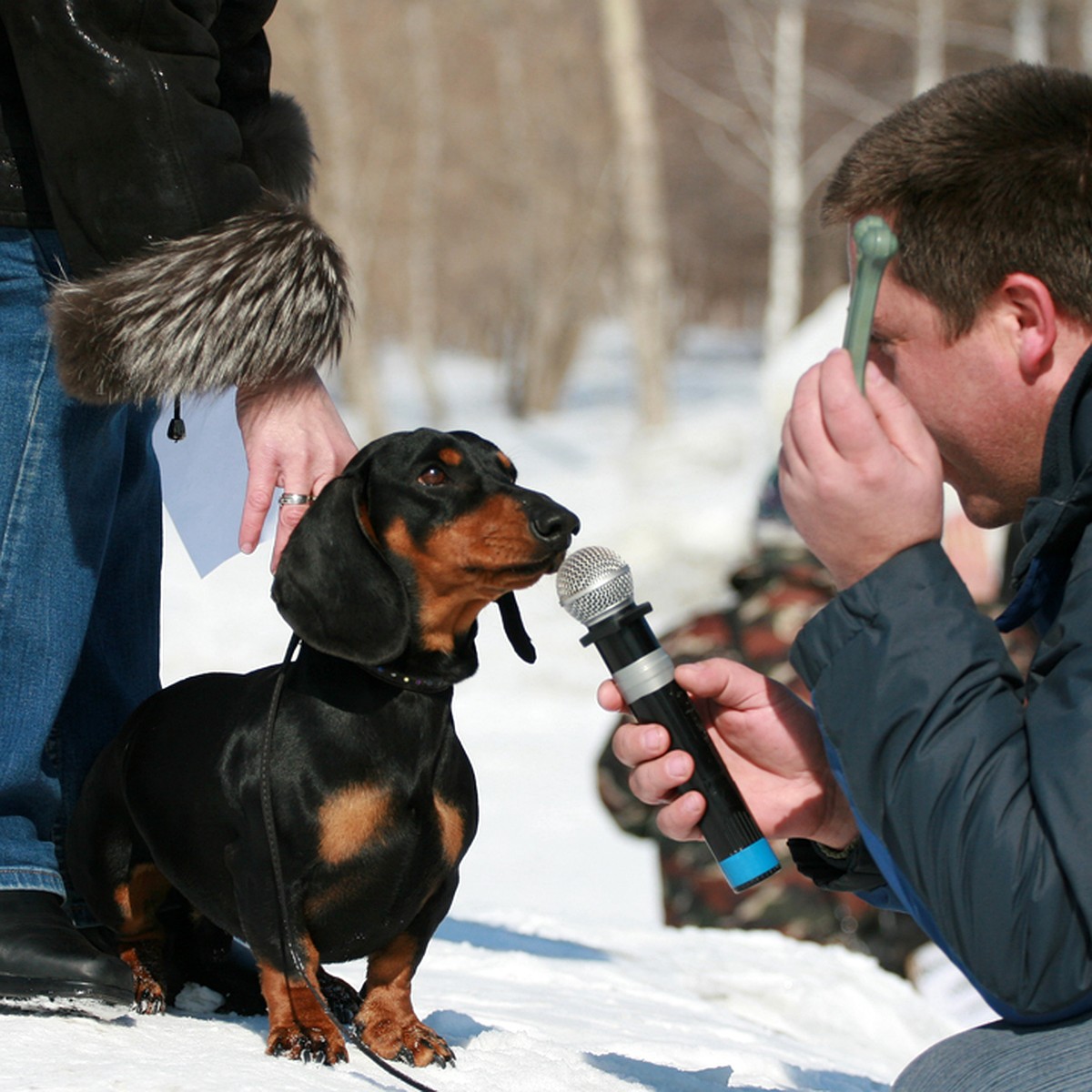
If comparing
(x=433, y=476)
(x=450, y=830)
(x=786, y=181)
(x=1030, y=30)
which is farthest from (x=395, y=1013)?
(x=786, y=181)

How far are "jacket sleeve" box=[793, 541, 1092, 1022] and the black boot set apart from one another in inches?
46.3

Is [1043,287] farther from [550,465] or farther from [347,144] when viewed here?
[347,144]

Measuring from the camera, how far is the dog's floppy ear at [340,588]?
79.3 inches

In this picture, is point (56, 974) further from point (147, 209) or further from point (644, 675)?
point (147, 209)

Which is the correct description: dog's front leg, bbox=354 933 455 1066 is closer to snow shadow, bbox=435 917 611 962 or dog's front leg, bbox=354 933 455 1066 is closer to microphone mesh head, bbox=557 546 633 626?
microphone mesh head, bbox=557 546 633 626

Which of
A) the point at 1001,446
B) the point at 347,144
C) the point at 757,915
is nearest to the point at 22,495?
the point at 1001,446

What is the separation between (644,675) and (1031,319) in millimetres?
653

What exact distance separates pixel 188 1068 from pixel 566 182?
2309 centimetres

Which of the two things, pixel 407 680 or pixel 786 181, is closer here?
pixel 407 680

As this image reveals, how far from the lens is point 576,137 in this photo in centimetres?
2361

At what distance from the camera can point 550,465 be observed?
18562 millimetres

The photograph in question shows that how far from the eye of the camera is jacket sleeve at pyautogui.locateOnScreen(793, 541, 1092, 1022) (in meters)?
1.48

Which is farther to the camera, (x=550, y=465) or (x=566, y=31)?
(x=566, y=31)

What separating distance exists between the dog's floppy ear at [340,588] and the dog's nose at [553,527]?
0.71ft
